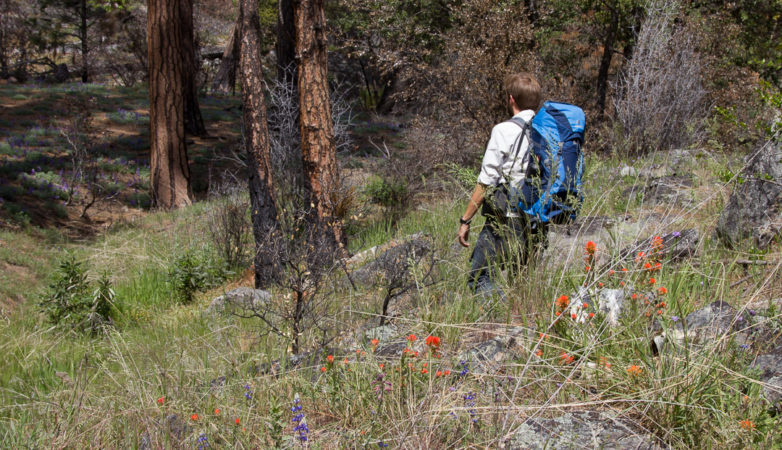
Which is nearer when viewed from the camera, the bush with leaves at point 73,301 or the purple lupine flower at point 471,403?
the purple lupine flower at point 471,403

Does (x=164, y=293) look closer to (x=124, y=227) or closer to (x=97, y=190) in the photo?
(x=124, y=227)

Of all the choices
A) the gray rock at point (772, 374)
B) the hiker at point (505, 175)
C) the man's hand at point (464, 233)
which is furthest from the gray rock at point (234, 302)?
the gray rock at point (772, 374)

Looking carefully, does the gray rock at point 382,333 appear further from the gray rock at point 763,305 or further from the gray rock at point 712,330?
the gray rock at point 763,305

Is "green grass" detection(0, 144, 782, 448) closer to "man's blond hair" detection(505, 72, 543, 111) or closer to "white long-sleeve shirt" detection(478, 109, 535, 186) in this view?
"white long-sleeve shirt" detection(478, 109, 535, 186)

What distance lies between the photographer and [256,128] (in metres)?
6.85

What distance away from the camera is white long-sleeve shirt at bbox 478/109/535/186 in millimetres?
3619

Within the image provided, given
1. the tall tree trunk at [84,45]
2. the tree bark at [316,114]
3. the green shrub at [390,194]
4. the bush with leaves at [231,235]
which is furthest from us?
the tall tree trunk at [84,45]

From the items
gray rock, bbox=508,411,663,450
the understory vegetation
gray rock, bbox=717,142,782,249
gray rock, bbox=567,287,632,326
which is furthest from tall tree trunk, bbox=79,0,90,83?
gray rock, bbox=508,411,663,450

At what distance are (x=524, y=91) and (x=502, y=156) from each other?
497mm

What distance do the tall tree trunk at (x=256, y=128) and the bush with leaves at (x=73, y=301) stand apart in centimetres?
157

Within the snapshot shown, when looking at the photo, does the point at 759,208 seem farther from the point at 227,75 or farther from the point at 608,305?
the point at 227,75

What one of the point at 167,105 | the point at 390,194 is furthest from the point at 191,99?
the point at 390,194

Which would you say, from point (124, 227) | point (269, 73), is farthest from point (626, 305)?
point (269, 73)

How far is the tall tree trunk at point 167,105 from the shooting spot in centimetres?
1110
